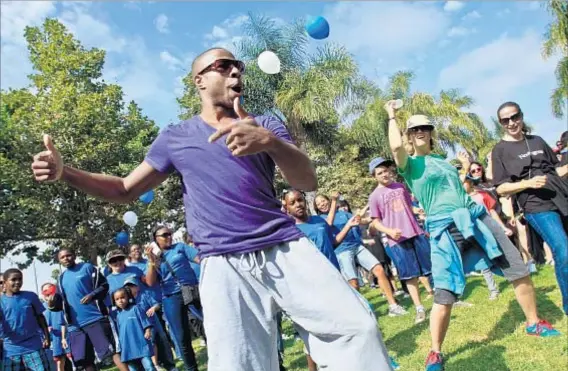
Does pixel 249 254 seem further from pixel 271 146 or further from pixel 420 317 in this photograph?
pixel 420 317

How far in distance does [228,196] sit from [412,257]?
520cm

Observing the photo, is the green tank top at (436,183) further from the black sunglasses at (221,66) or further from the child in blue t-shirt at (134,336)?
the child in blue t-shirt at (134,336)

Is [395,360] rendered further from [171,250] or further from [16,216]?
[16,216]

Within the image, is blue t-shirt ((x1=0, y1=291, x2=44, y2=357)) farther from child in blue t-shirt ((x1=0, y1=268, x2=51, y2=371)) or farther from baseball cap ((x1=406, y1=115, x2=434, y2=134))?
baseball cap ((x1=406, y1=115, x2=434, y2=134))

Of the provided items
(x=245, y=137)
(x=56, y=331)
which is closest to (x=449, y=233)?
(x=245, y=137)

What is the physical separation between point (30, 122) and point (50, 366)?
659 inches

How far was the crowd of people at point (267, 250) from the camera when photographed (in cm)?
229

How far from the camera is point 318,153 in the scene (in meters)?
21.9

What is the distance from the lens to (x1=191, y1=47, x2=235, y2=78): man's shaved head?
2513 mm

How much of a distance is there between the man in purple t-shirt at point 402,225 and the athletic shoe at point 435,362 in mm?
2430

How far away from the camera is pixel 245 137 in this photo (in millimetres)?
1913

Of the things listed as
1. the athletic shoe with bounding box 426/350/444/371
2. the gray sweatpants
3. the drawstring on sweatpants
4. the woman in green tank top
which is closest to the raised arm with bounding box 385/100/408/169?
the woman in green tank top

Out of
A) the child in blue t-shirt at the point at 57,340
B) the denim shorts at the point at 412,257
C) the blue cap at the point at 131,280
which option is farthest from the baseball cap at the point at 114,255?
the denim shorts at the point at 412,257

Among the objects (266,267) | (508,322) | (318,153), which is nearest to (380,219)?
(508,322)
